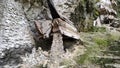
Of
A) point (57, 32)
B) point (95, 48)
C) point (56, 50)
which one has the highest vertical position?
point (57, 32)

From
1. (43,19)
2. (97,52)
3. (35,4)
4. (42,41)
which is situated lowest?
(97,52)

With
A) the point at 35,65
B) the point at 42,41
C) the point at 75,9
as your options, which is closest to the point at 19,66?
the point at 35,65

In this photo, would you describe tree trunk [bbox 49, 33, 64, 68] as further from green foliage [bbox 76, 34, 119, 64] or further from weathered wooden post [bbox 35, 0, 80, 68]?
green foliage [bbox 76, 34, 119, 64]

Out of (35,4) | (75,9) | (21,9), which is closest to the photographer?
(21,9)

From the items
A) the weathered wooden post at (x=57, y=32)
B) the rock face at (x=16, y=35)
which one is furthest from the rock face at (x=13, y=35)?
the weathered wooden post at (x=57, y=32)

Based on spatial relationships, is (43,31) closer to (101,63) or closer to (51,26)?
(51,26)

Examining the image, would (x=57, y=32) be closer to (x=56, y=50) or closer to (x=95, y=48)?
Answer: (x=56, y=50)

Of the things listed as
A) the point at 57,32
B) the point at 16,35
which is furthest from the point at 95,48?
the point at 16,35
